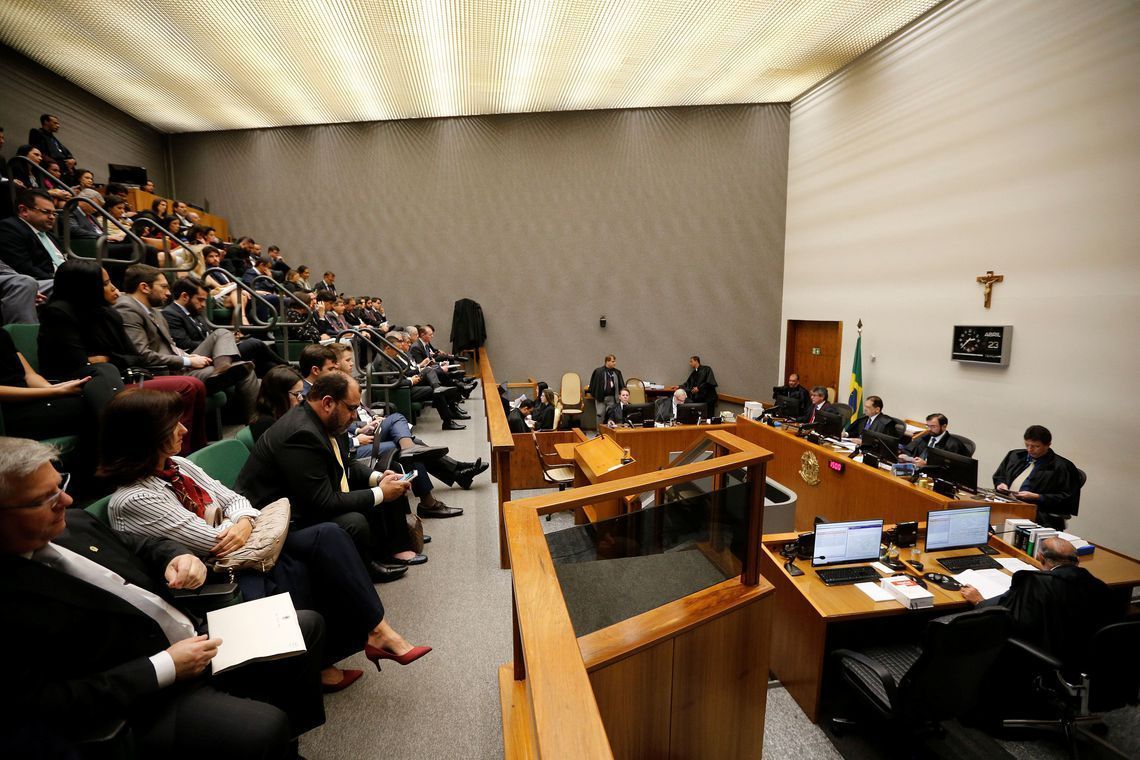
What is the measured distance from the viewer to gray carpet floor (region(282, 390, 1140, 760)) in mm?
1967

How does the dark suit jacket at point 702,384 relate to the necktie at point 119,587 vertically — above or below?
below

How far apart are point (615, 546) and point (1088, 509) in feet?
18.3

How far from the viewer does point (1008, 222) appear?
18.0 ft

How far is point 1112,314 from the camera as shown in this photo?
15.0 feet

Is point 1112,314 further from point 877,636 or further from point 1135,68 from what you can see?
point 877,636

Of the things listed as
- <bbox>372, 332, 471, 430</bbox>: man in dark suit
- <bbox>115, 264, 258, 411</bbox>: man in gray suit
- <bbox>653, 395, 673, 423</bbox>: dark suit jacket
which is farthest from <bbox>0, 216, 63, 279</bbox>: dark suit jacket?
<bbox>653, 395, 673, 423</bbox>: dark suit jacket

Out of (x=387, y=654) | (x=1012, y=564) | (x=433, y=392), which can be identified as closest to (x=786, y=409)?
(x=1012, y=564)

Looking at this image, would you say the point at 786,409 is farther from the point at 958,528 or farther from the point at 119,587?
the point at 119,587

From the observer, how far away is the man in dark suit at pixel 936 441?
4991mm

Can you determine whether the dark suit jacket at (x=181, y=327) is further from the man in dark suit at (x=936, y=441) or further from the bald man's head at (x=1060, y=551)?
the man in dark suit at (x=936, y=441)

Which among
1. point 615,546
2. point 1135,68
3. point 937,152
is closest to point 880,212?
point 937,152

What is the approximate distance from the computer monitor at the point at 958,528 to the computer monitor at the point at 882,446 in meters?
1.17

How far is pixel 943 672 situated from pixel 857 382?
6.15 meters

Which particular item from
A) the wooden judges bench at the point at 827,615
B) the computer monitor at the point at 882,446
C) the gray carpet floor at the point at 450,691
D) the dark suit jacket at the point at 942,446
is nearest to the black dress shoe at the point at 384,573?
the gray carpet floor at the point at 450,691
